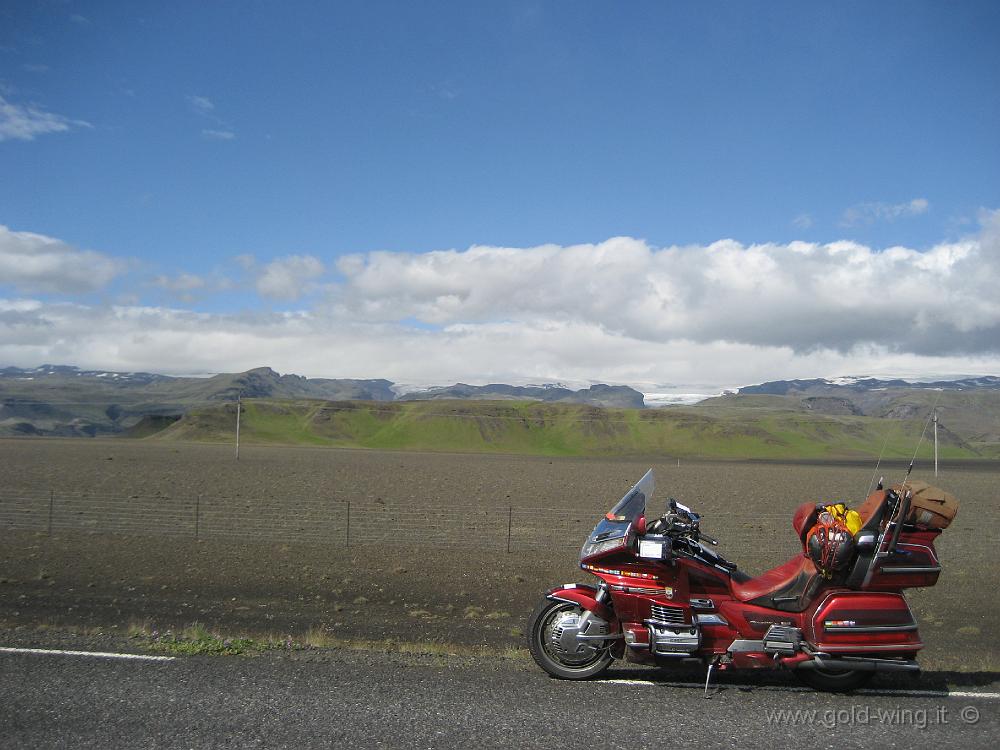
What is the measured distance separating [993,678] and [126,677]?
7766mm

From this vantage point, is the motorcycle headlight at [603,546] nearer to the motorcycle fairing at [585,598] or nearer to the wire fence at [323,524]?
the motorcycle fairing at [585,598]

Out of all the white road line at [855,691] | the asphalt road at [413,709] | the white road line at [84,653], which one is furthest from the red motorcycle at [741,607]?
the white road line at [84,653]

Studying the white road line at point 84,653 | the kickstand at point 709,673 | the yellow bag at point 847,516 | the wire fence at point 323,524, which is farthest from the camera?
the wire fence at point 323,524

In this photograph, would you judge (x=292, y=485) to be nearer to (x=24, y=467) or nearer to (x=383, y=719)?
(x=24, y=467)

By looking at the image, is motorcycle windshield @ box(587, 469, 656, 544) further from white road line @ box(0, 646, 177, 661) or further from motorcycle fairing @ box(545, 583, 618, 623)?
white road line @ box(0, 646, 177, 661)

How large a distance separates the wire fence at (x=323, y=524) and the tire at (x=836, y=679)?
12.4 meters

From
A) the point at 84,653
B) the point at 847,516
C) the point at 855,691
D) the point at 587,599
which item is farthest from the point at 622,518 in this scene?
the point at 84,653

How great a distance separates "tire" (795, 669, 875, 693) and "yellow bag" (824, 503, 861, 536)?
3.99 feet

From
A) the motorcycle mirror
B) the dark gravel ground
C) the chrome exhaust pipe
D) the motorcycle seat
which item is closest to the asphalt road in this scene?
the chrome exhaust pipe

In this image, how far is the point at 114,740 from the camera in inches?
211

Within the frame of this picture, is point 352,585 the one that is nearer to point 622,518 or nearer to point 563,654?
point 563,654

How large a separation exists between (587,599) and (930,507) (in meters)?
3.10

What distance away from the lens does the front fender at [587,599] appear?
721cm

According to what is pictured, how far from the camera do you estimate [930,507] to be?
6.89m
